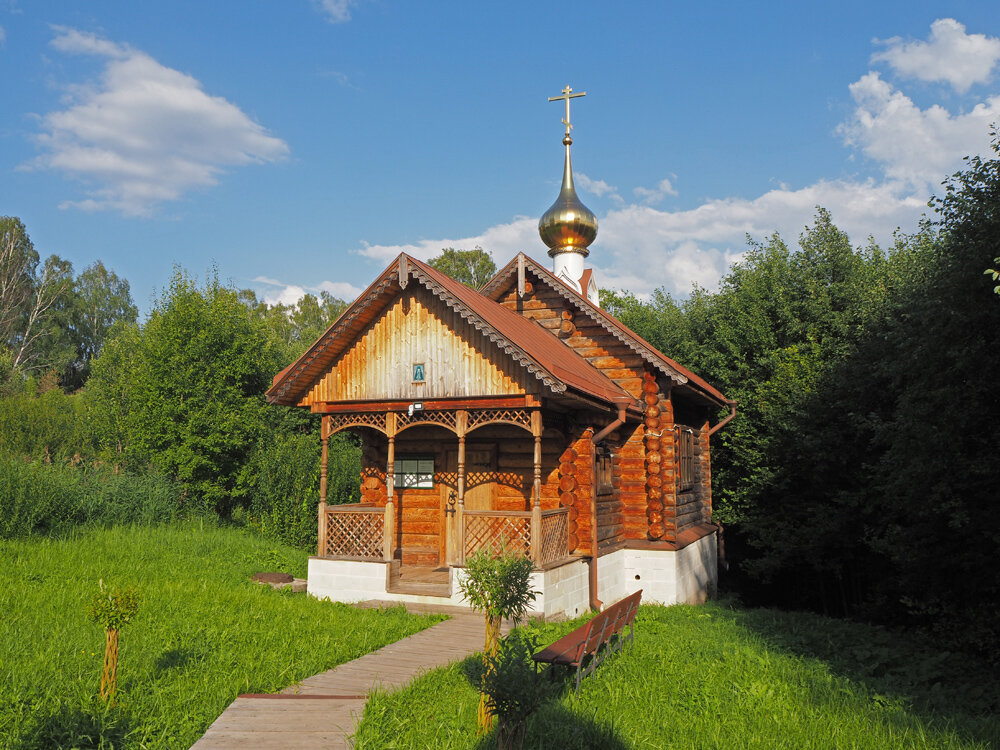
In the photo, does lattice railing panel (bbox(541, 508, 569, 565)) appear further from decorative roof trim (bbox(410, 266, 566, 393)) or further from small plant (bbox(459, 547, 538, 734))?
small plant (bbox(459, 547, 538, 734))

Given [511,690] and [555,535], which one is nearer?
[511,690]

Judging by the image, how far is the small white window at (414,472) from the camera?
14.5 metres

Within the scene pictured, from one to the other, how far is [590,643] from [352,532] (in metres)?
5.96

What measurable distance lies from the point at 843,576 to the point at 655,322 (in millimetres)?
11225

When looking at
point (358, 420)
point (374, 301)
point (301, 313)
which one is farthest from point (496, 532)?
point (301, 313)

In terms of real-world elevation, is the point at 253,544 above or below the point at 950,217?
below

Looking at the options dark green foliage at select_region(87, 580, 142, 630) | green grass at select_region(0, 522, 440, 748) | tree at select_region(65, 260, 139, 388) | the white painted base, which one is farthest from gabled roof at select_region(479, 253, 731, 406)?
tree at select_region(65, 260, 139, 388)

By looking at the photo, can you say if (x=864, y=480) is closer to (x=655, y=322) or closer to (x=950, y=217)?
(x=950, y=217)

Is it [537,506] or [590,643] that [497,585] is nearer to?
[590,643]

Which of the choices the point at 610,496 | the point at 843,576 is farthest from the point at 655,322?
the point at 610,496

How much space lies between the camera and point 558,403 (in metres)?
12.4

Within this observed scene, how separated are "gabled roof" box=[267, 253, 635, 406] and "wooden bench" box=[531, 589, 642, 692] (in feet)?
11.2

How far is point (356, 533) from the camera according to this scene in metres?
12.9

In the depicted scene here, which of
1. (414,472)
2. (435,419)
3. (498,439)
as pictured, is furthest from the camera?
(414,472)
